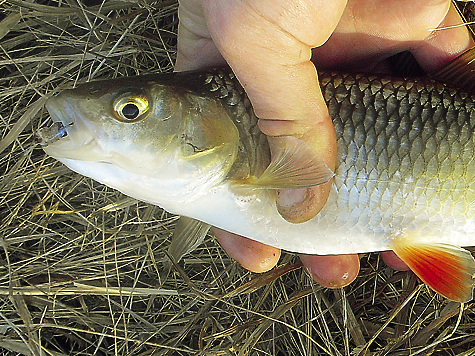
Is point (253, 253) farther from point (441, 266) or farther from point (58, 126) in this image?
point (58, 126)

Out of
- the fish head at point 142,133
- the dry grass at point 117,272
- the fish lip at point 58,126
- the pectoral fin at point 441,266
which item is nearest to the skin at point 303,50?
the fish head at point 142,133

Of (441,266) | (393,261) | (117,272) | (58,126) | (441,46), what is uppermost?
(441,46)

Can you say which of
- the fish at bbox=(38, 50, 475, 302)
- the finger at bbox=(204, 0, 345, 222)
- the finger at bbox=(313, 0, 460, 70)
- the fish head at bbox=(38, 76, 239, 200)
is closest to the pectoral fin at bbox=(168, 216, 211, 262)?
the fish at bbox=(38, 50, 475, 302)

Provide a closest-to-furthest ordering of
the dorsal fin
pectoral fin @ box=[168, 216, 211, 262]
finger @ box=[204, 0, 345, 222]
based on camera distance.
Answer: finger @ box=[204, 0, 345, 222]
the dorsal fin
pectoral fin @ box=[168, 216, 211, 262]

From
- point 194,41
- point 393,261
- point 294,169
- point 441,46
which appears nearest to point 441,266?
point 393,261

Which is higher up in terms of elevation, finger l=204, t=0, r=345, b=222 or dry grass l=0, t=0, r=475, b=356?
finger l=204, t=0, r=345, b=222

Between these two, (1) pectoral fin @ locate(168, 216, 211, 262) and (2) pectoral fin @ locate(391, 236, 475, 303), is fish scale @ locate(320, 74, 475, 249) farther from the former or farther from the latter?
(1) pectoral fin @ locate(168, 216, 211, 262)

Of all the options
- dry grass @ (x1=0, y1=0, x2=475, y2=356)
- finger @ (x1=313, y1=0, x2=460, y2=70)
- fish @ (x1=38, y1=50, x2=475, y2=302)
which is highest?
finger @ (x1=313, y1=0, x2=460, y2=70)

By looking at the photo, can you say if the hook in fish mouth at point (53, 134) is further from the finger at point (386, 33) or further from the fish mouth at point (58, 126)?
the finger at point (386, 33)
